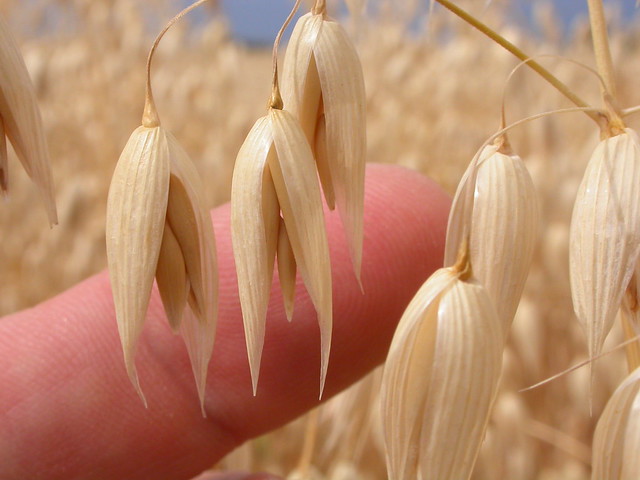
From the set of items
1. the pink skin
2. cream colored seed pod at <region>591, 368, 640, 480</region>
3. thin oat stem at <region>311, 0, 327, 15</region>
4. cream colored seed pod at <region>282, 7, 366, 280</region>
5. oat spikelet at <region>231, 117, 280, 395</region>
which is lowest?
the pink skin

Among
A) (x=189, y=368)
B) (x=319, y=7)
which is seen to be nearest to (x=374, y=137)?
(x=189, y=368)

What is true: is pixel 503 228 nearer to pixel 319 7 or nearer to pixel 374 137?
pixel 319 7

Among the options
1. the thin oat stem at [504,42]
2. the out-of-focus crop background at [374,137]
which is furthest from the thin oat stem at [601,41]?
the out-of-focus crop background at [374,137]

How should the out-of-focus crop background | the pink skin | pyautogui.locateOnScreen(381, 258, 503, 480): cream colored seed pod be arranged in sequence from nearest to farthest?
pyautogui.locateOnScreen(381, 258, 503, 480): cream colored seed pod → the pink skin → the out-of-focus crop background

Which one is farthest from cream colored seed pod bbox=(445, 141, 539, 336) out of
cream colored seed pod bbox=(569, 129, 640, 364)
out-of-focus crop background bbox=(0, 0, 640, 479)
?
out-of-focus crop background bbox=(0, 0, 640, 479)

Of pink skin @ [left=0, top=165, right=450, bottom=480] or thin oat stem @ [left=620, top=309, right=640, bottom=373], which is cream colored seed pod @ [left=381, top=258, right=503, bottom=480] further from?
pink skin @ [left=0, top=165, right=450, bottom=480]

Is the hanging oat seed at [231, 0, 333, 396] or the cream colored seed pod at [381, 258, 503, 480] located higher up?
the hanging oat seed at [231, 0, 333, 396]
